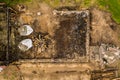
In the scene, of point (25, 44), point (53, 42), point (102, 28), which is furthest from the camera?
point (102, 28)

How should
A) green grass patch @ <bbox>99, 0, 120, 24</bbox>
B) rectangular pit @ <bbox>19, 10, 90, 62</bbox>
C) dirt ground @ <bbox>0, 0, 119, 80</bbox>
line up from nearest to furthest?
rectangular pit @ <bbox>19, 10, 90, 62</bbox> < dirt ground @ <bbox>0, 0, 119, 80</bbox> < green grass patch @ <bbox>99, 0, 120, 24</bbox>

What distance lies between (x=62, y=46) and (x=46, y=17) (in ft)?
5.42

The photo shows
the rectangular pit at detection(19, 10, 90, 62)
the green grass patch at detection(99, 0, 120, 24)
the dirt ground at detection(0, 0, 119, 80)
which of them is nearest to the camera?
the rectangular pit at detection(19, 10, 90, 62)

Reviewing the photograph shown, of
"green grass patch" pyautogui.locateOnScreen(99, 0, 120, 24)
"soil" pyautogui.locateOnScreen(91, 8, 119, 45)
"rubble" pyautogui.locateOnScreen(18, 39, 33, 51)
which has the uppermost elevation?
"green grass patch" pyautogui.locateOnScreen(99, 0, 120, 24)

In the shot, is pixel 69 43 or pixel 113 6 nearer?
pixel 69 43

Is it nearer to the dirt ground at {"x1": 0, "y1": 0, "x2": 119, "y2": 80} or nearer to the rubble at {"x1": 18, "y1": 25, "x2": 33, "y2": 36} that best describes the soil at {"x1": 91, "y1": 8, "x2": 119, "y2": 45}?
the dirt ground at {"x1": 0, "y1": 0, "x2": 119, "y2": 80}

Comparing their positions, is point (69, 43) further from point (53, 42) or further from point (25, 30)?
point (25, 30)

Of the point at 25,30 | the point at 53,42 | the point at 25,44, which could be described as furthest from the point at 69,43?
the point at 25,30

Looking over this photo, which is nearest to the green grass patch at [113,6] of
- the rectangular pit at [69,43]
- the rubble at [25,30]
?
the rectangular pit at [69,43]

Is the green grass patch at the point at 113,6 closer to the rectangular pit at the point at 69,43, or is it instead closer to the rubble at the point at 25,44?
the rectangular pit at the point at 69,43

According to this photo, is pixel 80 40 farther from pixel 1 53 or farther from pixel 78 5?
pixel 1 53

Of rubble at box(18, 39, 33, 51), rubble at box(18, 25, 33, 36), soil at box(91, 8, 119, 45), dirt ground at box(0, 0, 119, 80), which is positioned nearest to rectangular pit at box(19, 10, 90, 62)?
dirt ground at box(0, 0, 119, 80)

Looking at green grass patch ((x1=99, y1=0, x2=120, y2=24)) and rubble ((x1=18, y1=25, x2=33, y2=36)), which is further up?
green grass patch ((x1=99, y1=0, x2=120, y2=24))

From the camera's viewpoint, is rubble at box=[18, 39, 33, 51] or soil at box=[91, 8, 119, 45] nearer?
rubble at box=[18, 39, 33, 51]
